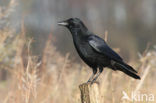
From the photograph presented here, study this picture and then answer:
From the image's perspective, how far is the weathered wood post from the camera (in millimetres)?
3018

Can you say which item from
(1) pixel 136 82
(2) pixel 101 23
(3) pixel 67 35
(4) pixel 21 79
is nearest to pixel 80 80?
(1) pixel 136 82

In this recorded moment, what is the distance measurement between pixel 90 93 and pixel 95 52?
2.45 ft

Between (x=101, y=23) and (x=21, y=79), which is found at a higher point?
(x=21, y=79)

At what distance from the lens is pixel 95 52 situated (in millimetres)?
3742

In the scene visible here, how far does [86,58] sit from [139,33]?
65.2 ft

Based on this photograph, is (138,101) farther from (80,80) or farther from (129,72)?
(80,80)

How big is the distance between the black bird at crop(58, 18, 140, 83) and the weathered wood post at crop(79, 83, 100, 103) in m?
0.47

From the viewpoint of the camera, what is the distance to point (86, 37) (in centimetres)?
377

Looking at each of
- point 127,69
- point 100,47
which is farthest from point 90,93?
point 100,47

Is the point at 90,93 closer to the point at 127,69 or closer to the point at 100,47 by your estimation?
the point at 127,69

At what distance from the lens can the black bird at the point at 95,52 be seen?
3.67m

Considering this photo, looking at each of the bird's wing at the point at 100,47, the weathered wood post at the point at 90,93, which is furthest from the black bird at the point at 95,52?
the weathered wood post at the point at 90,93

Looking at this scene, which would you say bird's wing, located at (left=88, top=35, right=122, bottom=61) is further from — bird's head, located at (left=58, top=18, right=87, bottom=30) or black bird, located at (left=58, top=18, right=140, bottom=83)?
bird's head, located at (left=58, top=18, right=87, bottom=30)

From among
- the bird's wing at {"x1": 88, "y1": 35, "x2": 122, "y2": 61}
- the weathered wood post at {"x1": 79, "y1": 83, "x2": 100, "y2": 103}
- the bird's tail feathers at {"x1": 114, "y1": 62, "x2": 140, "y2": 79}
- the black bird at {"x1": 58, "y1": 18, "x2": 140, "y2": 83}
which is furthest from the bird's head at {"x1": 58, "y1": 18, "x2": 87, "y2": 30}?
the weathered wood post at {"x1": 79, "y1": 83, "x2": 100, "y2": 103}
